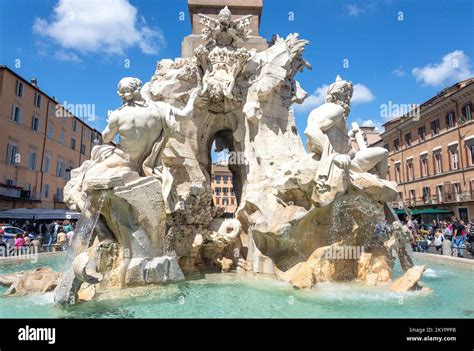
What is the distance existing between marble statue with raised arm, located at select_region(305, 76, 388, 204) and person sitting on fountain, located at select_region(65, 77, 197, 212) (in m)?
2.42

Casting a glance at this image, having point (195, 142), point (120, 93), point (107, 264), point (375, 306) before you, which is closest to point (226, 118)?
point (195, 142)

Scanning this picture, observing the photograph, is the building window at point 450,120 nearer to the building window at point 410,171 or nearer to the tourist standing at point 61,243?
the building window at point 410,171

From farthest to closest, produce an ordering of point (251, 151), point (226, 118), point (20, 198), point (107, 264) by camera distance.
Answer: point (20, 198), point (226, 118), point (251, 151), point (107, 264)

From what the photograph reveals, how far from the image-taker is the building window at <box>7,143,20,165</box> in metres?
26.9

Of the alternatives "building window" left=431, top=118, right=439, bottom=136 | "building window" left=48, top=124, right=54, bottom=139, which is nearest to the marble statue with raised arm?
"building window" left=431, top=118, right=439, bottom=136

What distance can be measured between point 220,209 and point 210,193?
563 mm

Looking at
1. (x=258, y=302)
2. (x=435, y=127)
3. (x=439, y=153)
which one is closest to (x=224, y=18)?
(x=258, y=302)

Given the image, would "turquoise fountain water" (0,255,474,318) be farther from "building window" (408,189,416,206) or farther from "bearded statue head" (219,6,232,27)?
"building window" (408,189,416,206)

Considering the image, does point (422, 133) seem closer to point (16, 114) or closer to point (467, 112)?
point (467, 112)

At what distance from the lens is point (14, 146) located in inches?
1082

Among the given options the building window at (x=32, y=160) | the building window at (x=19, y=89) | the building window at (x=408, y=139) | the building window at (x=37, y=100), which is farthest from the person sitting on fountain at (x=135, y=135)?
the building window at (x=408, y=139)
